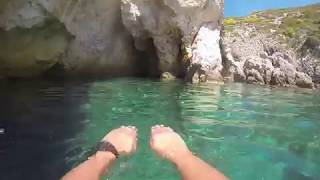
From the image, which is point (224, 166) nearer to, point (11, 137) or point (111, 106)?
point (11, 137)

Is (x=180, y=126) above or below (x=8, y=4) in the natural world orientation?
below

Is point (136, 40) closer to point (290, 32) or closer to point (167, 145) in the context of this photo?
point (290, 32)

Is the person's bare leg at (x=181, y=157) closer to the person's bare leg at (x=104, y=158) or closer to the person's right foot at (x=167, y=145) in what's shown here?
the person's right foot at (x=167, y=145)

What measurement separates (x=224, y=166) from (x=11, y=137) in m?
3.08

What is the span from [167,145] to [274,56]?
15.8m

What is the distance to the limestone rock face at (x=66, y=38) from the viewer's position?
12812 millimetres

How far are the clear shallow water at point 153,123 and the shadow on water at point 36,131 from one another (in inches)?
0.4

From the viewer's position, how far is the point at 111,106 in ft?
29.3

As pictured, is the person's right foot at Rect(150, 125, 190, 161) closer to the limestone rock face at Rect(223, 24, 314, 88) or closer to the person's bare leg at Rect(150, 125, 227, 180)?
the person's bare leg at Rect(150, 125, 227, 180)

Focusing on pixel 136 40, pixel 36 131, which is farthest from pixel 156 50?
pixel 36 131

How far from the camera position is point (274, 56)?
1909 centimetres

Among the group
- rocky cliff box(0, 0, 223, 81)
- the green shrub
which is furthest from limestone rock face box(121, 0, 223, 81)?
the green shrub

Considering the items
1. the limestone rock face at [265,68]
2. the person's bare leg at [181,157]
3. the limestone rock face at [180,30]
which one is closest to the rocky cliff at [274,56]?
the limestone rock face at [265,68]

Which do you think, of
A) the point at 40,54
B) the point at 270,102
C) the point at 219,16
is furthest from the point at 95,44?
the point at 270,102
